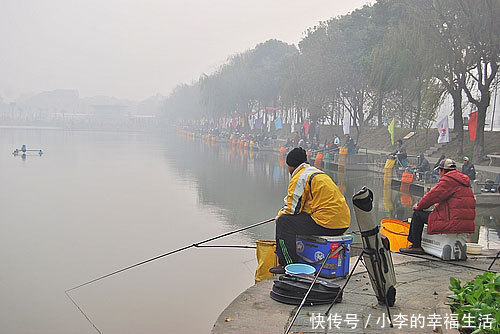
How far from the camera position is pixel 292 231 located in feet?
16.6

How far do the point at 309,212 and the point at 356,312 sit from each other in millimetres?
1149

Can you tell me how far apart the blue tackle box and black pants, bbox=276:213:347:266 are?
58mm

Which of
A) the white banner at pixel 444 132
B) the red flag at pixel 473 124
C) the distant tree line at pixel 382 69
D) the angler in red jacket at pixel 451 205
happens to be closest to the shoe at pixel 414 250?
the angler in red jacket at pixel 451 205

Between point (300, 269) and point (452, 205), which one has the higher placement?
point (452, 205)

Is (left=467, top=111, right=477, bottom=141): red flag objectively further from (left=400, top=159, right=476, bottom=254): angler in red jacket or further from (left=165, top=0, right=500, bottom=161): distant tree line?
(left=400, top=159, right=476, bottom=254): angler in red jacket

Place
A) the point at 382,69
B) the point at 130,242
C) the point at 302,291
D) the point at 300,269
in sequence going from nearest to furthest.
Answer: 1. the point at 302,291
2. the point at 300,269
3. the point at 130,242
4. the point at 382,69

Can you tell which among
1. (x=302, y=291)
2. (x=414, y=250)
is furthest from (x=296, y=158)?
(x=414, y=250)

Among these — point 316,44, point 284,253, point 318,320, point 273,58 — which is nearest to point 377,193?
point 284,253

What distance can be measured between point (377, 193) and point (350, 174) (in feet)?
19.1

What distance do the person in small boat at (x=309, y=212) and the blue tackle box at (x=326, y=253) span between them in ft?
0.23

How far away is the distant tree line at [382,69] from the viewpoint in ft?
61.8

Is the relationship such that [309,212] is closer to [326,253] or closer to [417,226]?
[326,253]

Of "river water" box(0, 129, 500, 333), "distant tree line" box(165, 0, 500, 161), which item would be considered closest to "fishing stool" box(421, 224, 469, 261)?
"river water" box(0, 129, 500, 333)

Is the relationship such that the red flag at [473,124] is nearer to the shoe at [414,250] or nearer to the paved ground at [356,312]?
the shoe at [414,250]
